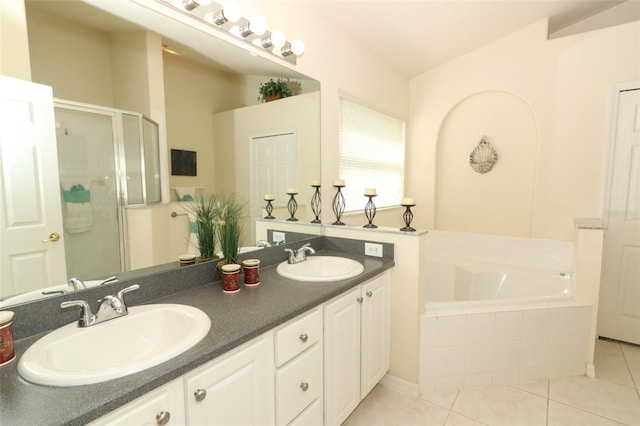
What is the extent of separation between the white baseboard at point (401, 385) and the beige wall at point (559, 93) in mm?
1908

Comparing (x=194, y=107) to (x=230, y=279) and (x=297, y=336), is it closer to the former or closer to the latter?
(x=230, y=279)

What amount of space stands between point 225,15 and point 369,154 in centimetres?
176

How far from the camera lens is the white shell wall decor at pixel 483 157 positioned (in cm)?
317

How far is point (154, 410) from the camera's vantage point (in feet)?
2.64

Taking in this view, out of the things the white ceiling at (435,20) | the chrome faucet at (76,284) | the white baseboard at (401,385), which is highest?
the white ceiling at (435,20)

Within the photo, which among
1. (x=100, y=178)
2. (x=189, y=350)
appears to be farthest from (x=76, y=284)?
(x=189, y=350)

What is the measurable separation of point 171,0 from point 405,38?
77.4 inches

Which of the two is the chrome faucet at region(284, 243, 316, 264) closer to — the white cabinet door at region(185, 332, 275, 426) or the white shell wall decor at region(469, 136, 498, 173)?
the white cabinet door at region(185, 332, 275, 426)

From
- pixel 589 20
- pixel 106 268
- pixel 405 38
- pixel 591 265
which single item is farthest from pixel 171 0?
pixel 589 20

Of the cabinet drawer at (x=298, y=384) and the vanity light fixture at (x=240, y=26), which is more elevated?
the vanity light fixture at (x=240, y=26)

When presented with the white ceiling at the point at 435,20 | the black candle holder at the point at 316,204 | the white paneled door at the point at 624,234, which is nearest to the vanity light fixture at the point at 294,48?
the white ceiling at the point at 435,20

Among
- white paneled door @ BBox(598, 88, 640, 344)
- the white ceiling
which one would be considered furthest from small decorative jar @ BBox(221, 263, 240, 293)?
white paneled door @ BBox(598, 88, 640, 344)

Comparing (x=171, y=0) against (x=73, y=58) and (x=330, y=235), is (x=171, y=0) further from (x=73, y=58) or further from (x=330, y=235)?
(x=330, y=235)

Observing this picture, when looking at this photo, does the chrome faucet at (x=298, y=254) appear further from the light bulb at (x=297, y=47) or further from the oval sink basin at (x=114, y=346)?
the light bulb at (x=297, y=47)
